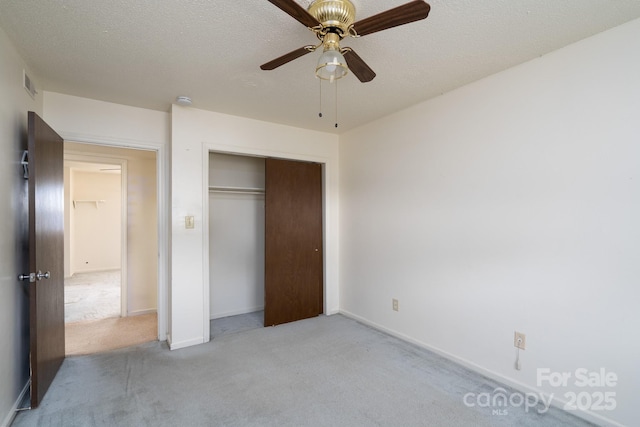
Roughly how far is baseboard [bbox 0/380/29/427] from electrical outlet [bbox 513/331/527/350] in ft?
11.4

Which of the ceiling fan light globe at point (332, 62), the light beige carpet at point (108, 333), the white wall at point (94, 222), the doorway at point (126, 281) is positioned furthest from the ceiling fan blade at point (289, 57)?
the white wall at point (94, 222)

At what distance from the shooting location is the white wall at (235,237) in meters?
4.11

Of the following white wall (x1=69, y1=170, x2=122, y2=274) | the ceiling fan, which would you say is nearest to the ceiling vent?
the ceiling fan

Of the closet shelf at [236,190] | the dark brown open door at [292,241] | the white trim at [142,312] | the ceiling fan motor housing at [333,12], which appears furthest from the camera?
the white trim at [142,312]

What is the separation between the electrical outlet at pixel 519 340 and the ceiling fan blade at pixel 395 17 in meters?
2.30

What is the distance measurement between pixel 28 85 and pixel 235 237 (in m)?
2.56

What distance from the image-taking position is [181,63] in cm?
230

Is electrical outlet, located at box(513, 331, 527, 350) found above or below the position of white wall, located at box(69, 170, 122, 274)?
below

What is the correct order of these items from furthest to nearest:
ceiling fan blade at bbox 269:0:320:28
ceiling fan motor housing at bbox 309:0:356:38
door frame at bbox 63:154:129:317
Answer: door frame at bbox 63:154:129:317
ceiling fan motor housing at bbox 309:0:356:38
ceiling fan blade at bbox 269:0:320:28

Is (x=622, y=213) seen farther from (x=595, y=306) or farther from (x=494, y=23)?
(x=494, y=23)

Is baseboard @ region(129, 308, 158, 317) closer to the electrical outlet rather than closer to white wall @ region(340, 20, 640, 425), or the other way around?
white wall @ region(340, 20, 640, 425)

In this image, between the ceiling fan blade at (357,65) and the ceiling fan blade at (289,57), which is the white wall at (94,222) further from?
the ceiling fan blade at (357,65)

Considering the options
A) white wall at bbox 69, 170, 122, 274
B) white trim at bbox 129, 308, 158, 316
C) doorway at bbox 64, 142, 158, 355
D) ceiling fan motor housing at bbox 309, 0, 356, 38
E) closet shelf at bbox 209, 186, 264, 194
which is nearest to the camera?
ceiling fan motor housing at bbox 309, 0, 356, 38

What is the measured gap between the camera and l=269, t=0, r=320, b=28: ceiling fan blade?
4.23 ft
